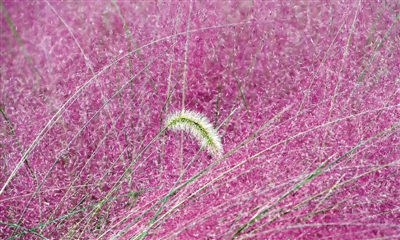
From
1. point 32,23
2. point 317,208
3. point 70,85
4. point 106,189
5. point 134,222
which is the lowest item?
point 317,208

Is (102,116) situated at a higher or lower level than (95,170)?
higher

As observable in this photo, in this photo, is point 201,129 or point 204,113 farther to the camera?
point 204,113

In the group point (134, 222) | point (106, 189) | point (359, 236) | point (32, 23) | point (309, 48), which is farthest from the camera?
point (32, 23)

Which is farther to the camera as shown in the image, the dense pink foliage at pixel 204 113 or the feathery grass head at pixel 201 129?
the feathery grass head at pixel 201 129

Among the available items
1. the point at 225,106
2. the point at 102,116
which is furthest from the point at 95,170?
the point at 225,106

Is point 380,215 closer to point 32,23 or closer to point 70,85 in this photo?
point 70,85

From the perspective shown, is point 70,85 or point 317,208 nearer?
point 317,208

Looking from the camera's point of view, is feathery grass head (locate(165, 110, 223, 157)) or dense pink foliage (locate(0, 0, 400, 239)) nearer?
dense pink foliage (locate(0, 0, 400, 239))

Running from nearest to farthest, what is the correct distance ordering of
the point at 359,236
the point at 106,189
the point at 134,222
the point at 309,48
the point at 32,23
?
the point at 359,236 < the point at 134,222 < the point at 106,189 < the point at 309,48 < the point at 32,23
